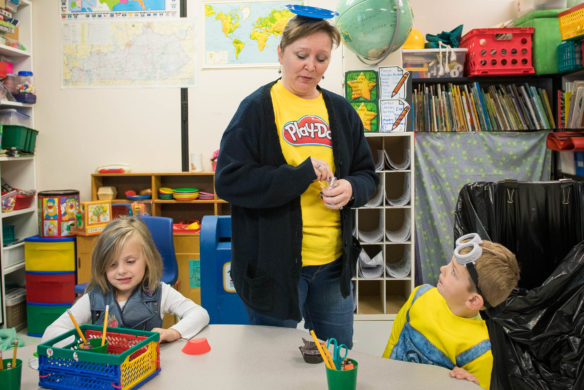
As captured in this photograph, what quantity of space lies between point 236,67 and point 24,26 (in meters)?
1.74

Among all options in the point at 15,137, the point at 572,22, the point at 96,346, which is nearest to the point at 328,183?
the point at 96,346

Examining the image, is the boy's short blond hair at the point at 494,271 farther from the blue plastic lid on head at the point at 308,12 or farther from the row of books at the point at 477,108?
the row of books at the point at 477,108

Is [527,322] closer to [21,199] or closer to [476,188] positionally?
[476,188]

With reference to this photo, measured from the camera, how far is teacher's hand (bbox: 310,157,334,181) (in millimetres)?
1415

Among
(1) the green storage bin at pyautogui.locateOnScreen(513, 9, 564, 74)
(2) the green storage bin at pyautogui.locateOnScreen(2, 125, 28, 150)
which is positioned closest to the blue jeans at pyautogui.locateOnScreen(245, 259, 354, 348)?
(1) the green storage bin at pyautogui.locateOnScreen(513, 9, 564, 74)

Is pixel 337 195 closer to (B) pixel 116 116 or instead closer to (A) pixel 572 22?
(A) pixel 572 22

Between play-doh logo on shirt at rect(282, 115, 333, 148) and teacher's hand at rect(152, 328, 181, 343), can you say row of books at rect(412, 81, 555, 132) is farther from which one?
teacher's hand at rect(152, 328, 181, 343)

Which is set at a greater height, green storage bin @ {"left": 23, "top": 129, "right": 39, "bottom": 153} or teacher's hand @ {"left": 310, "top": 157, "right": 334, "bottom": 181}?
green storage bin @ {"left": 23, "top": 129, "right": 39, "bottom": 153}

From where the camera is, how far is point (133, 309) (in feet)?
5.36

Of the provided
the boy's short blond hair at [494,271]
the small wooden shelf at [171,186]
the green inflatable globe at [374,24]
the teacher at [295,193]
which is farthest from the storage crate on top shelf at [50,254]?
the boy's short blond hair at [494,271]

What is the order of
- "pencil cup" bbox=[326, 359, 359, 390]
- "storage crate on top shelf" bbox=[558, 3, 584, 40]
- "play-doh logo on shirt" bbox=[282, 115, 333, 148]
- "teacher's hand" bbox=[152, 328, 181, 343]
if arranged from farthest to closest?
"storage crate on top shelf" bbox=[558, 3, 584, 40], "play-doh logo on shirt" bbox=[282, 115, 333, 148], "teacher's hand" bbox=[152, 328, 181, 343], "pencil cup" bbox=[326, 359, 359, 390]

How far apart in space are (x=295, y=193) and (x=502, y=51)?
2847 mm

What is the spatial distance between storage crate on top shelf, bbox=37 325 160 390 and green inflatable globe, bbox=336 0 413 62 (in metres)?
2.58

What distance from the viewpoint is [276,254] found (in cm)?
145
